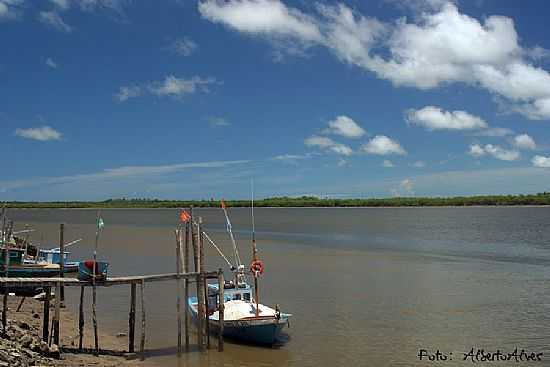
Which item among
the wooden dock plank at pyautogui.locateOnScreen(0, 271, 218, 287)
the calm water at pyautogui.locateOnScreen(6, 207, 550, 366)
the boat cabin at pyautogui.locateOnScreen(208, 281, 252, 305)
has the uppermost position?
the wooden dock plank at pyautogui.locateOnScreen(0, 271, 218, 287)

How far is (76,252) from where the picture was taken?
131 feet

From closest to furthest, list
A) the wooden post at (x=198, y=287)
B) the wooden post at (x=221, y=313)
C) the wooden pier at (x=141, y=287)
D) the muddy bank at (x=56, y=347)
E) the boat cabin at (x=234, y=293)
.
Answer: the muddy bank at (x=56, y=347), the wooden pier at (x=141, y=287), the wooden post at (x=221, y=313), the wooden post at (x=198, y=287), the boat cabin at (x=234, y=293)

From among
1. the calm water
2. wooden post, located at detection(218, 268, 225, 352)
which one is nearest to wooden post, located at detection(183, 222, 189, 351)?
the calm water

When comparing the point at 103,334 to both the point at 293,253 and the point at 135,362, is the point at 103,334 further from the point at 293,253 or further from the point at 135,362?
the point at 293,253

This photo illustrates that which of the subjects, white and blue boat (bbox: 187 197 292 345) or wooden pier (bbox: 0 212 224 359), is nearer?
wooden pier (bbox: 0 212 224 359)

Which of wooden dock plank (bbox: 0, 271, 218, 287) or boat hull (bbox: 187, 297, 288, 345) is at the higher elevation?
wooden dock plank (bbox: 0, 271, 218, 287)

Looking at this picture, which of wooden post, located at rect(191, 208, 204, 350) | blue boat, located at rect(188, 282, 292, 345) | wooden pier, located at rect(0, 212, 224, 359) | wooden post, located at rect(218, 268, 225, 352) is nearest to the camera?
wooden pier, located at rect(0, 212, 224, 359)

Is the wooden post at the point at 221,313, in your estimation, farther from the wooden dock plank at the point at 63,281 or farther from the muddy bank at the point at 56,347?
the muddy bank at the point at 56,347

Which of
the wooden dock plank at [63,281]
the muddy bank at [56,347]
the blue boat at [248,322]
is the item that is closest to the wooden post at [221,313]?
the blue boat at [248,322]

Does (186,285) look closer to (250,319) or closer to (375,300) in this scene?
(250,319)

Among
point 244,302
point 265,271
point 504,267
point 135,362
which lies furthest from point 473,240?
point 135,362

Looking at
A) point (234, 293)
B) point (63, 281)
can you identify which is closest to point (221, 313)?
point (234, 293)

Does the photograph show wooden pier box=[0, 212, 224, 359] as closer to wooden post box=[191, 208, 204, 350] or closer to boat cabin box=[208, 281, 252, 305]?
wooden post box=[191, 208, 204, 350]

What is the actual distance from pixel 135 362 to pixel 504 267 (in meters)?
24.5
